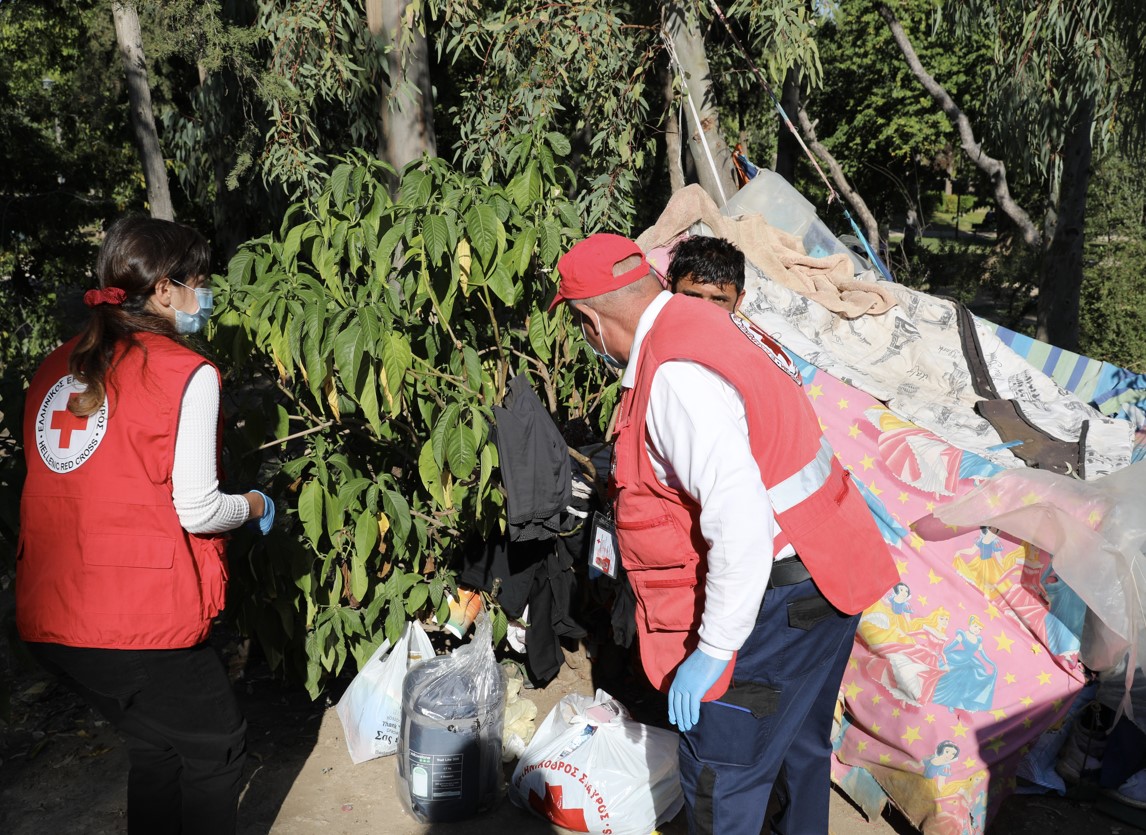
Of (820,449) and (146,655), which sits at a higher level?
(820,449)

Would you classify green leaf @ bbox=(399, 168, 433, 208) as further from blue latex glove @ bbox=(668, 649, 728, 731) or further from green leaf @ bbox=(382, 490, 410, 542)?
blue latex glove @ bbox=(668, 649, 728, 731)

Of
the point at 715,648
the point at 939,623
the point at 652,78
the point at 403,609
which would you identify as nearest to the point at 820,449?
the point at 715,648

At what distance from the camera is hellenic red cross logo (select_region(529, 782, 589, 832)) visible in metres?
3.01

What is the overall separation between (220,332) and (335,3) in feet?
13.9

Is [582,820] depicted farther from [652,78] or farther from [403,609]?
[652,78]

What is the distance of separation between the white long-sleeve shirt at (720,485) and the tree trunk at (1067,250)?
659 cm

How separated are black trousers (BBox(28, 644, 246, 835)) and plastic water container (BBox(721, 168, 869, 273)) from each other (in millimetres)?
3484

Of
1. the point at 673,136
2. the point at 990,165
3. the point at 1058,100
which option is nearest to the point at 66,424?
the point at 673,136

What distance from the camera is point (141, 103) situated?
11.5m

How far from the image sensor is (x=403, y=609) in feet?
11.4

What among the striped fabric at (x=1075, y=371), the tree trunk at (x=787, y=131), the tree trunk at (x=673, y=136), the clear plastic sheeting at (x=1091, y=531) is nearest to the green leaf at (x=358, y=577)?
the clear plastic sheeting at (x=1091, y=531)

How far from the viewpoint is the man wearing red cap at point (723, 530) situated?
1957 millimetres

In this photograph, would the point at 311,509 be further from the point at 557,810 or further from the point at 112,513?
the point at 557,810

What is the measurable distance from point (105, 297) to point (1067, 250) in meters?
7.60
